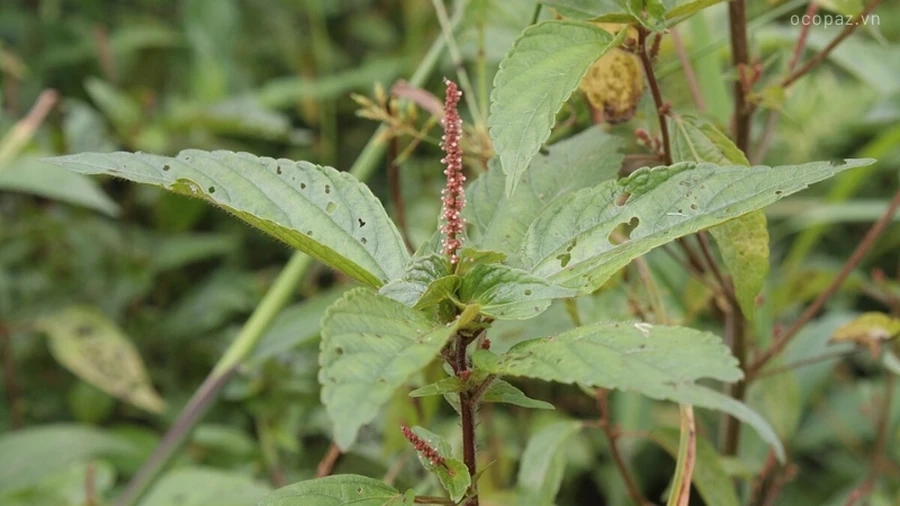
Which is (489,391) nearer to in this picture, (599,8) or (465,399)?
(465,399)

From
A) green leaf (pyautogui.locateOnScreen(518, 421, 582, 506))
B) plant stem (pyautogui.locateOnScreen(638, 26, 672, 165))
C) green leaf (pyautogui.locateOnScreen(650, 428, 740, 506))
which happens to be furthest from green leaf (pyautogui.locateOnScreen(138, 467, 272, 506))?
plant stem (pyautogui.locateOnScreen(638, 26, 672, 165))

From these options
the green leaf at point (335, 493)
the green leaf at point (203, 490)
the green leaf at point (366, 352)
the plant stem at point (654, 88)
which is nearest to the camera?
the green leaf at point (366, 352)

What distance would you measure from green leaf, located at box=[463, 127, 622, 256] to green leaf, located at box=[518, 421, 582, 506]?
0.70 ft

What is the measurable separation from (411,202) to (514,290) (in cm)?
128

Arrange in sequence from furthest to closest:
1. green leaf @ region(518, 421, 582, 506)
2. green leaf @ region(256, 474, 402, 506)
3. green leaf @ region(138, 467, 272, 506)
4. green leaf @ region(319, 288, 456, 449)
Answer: green leaf @ region(138, 467, 272, 506) < green leaf @ region(518, 421, 582, 506) < green leaf @ region(256, 474, 402, 506) < green leaf @ region(319, 288, 456, 449)

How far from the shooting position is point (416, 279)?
18.5 inches

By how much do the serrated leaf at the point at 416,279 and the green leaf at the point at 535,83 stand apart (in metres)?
0.05

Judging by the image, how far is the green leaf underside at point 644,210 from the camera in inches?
17.6

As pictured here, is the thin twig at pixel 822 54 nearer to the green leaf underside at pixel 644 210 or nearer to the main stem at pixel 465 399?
the green leaf underside at pixel 644 210

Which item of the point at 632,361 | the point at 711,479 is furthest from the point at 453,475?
the point at 711,479

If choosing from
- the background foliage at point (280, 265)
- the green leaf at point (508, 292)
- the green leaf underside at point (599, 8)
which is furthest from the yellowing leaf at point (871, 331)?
the green leaf at point (508, 292)

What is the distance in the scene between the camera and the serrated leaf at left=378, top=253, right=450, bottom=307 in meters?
0.46

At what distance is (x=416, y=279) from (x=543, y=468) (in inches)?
12.1

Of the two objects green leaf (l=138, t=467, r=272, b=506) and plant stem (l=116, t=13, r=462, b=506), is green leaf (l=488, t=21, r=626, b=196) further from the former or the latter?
green leaf (l=138, t=467, r=272, b=506)
